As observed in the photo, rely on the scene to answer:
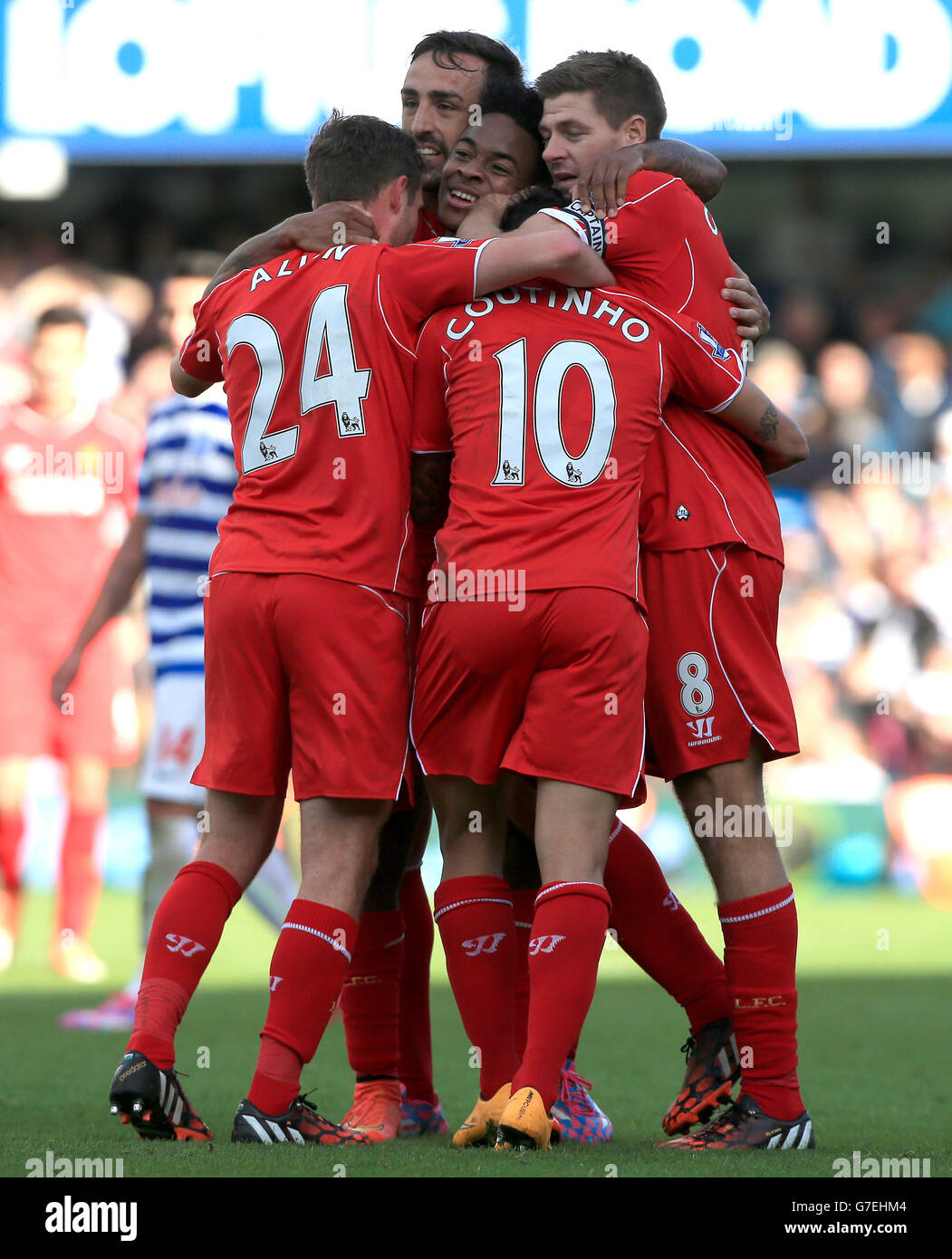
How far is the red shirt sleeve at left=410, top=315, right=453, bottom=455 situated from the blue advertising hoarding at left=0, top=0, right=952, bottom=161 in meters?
5.86

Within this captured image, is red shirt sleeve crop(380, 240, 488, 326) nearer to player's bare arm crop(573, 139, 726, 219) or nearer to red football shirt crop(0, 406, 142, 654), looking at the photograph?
player's bare arm crop(573, 139, 726, 219)

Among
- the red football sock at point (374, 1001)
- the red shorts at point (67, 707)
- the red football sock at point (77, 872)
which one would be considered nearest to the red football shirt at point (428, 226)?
the red football sock at point (374, 1001)

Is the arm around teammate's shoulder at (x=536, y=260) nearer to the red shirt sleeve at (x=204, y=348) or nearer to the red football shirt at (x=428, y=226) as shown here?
the red shirt sleeve at (x=204, y=348)

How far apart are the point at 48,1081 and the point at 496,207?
2200 mm

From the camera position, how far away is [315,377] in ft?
10.1

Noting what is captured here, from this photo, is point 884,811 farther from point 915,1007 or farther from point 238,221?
point 238,221

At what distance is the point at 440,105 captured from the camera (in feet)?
12.4

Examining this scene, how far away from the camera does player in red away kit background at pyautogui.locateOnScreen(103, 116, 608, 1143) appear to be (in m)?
2.93

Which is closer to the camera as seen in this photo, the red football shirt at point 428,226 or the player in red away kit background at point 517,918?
the player in red away kit background at point 517,918

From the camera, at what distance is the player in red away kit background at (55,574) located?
638cm

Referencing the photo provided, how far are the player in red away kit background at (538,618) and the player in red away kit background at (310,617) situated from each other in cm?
8

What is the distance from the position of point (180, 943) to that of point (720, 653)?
110cm

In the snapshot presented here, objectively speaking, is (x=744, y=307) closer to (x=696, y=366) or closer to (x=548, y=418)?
(x=696, y=366)

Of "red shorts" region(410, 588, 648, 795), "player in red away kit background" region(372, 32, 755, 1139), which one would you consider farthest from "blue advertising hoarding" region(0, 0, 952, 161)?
"red shorts" region(410, 588, 648, 795)
